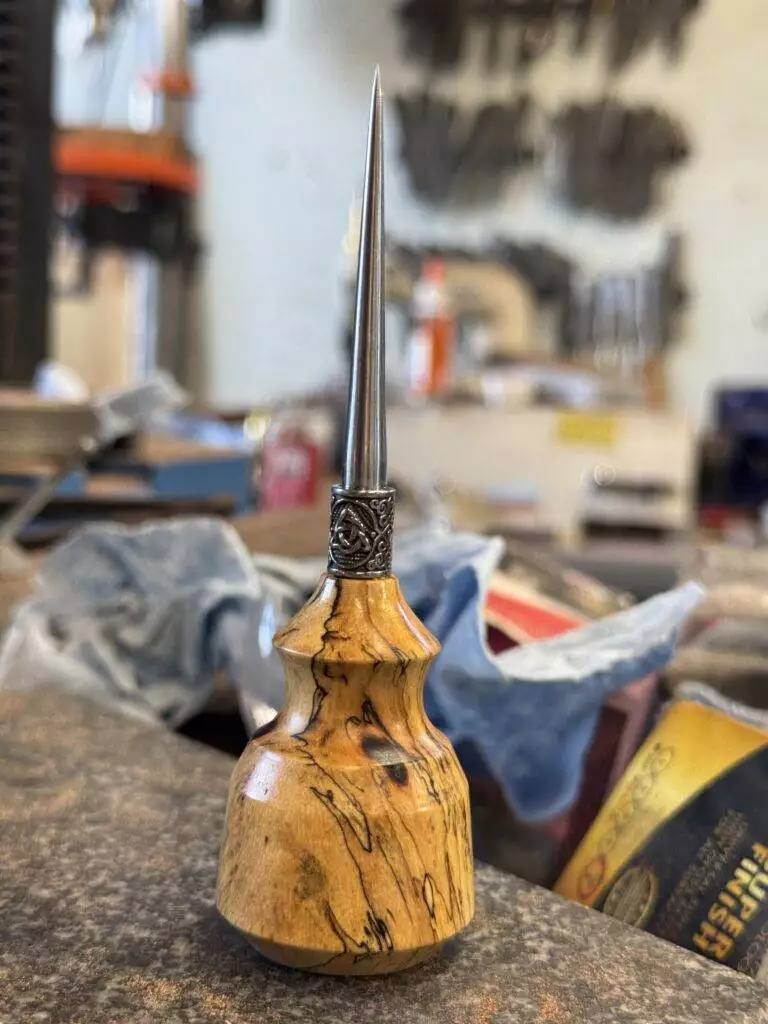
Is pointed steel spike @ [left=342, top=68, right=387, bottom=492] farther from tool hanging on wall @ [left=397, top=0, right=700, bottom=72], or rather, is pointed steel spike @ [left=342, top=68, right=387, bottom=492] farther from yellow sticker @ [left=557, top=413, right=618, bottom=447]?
tool hanging on wall @ [left=397, top=0, right=700, bottom=72]

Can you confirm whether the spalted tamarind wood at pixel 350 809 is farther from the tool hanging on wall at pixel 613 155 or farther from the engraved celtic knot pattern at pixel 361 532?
the tool hanging on wall at pixel 613 155

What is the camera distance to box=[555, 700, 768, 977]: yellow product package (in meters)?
0.59

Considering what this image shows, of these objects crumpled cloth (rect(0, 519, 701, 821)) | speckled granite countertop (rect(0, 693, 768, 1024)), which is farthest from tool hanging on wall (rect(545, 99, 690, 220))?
speckled granite countertop (rect(0, 693, 768, 1024))

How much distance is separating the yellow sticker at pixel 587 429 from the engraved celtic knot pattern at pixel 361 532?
248 cm

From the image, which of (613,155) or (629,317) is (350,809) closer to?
(629,317)

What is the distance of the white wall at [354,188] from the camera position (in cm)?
378

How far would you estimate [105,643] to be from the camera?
0.94m

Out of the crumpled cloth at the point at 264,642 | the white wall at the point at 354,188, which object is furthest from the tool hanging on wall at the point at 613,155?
the crumpled cloth at the point at 264,642

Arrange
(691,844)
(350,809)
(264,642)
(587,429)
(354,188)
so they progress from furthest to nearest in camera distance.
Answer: (354,188) → (587,429) → (264,642) → (691,844) → (350,809)

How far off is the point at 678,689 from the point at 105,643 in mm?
463

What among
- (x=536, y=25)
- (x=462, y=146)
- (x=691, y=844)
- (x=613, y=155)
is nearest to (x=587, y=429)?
(x=613, y=155)

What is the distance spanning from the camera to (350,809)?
17.7 inches

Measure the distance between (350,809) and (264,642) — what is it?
0.39m

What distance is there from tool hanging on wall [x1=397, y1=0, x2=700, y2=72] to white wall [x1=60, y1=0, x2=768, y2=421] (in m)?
0.05
